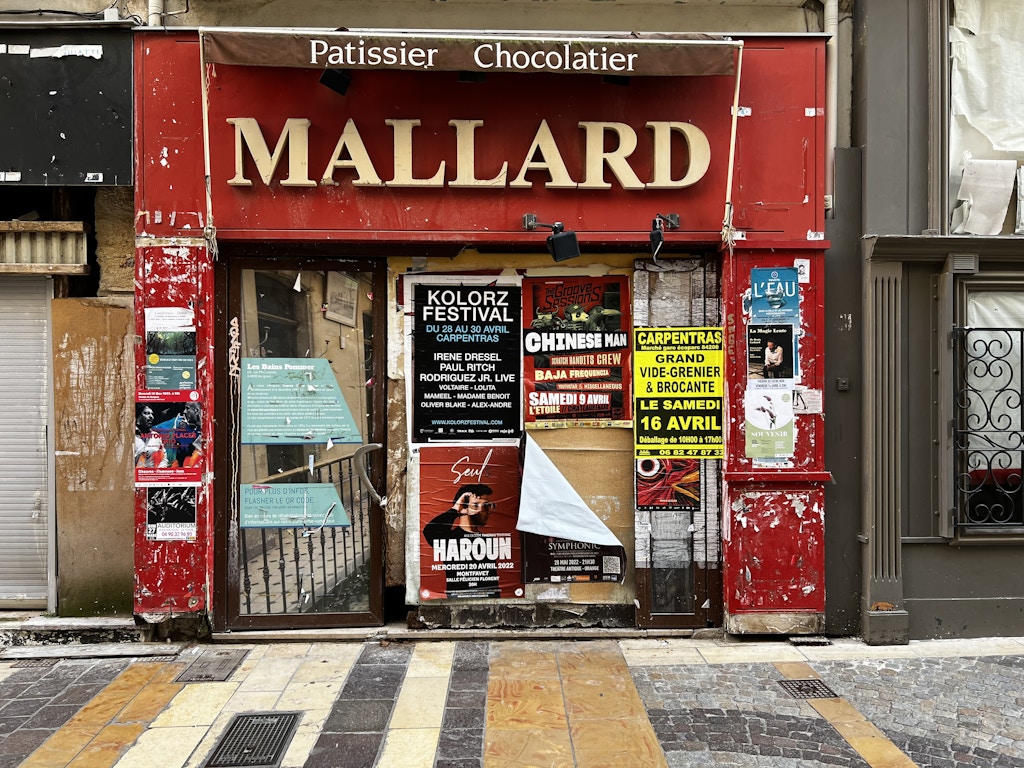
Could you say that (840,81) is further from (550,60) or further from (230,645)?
(230,645)

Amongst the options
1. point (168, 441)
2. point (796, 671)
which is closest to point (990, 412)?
point (796, 671)

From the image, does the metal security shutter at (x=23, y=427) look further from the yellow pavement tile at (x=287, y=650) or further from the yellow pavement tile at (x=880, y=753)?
the yellow pavement tile at (x=880, y=753)

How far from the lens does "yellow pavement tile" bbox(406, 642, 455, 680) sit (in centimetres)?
495

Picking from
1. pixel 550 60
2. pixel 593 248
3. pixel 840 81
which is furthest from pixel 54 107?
pixel 840 81

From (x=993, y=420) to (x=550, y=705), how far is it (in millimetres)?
4142

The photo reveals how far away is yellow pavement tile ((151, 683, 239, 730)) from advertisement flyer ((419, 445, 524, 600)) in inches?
62.0

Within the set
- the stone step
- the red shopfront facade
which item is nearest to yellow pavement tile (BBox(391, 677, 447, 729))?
the red shopfront facade

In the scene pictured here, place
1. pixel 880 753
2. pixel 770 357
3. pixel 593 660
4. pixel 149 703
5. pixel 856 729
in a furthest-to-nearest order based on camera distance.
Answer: pixel 770 357 → pixel 593 660 → pixel 149 703 → pixel 856 729 → pixel 880 753

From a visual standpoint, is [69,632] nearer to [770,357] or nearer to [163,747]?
[163,747]

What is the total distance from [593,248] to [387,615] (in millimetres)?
3338

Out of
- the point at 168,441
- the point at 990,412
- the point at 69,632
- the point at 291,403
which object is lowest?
the point at 69,632

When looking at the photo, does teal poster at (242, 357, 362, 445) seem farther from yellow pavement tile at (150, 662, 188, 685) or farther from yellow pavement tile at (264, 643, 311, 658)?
yellow pavement tile at (150, 662, 188, 685)

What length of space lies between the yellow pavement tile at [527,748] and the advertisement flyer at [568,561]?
1.56 m

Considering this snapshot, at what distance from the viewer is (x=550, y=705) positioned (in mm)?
4453
